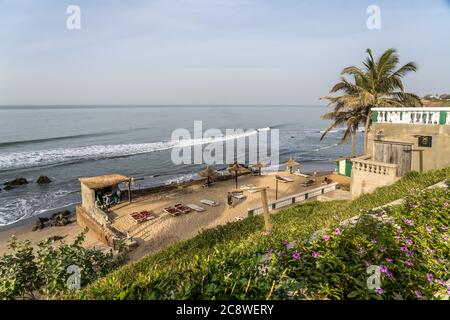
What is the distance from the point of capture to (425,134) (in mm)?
10219

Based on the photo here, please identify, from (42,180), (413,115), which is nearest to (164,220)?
(413,115)

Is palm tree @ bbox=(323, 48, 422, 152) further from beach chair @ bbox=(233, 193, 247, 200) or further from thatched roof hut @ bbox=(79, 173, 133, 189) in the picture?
thatched roof hut @ bbox=(79, 173, 133, 189)

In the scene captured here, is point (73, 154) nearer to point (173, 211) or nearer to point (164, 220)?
point (173, 211)

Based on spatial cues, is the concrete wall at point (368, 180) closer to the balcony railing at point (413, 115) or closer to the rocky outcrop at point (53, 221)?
the balcony railing at point (413, 115)

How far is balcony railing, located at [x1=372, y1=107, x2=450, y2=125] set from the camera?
9719 mm

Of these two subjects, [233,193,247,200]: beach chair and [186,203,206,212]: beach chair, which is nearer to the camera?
[186,203,206,212]: beach chair

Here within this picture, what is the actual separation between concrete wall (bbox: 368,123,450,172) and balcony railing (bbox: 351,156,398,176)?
1156mm

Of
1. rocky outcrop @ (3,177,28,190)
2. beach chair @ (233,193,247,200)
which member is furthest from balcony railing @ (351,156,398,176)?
rocky outcrop @ (3,177,28,190)

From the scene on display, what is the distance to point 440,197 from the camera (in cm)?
517

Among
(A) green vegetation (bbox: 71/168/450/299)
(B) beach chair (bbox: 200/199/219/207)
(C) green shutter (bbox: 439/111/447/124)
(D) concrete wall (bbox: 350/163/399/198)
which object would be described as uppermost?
(C) green shutter (bbox: 439/111/447/124)

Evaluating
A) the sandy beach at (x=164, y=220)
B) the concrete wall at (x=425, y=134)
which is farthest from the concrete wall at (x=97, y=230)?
the concrete wall at (x=425, y=134)

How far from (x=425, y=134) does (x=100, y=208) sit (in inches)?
731

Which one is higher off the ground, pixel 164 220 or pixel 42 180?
pixel 42 180
